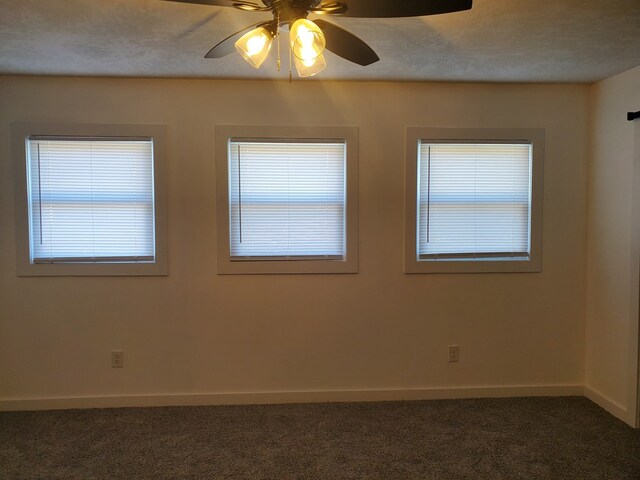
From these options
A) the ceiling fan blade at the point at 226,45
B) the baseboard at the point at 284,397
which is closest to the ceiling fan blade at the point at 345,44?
the ceiling fan blade at the point at 226,45

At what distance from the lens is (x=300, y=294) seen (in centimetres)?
289

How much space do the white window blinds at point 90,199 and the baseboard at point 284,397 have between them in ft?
3.48

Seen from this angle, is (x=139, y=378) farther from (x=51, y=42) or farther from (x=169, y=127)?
(x=51, y=42)

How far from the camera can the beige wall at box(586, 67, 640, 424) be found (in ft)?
8.44

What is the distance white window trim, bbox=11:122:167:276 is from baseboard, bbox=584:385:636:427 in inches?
135

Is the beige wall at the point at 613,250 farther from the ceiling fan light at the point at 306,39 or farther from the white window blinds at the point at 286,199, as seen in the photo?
the ceiling fan light at the point at 306,39

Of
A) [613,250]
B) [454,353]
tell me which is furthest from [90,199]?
[613,250]

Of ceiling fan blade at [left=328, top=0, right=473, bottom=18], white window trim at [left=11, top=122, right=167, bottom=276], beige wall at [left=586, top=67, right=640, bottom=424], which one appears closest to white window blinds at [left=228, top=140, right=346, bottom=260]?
white window trim at [left=11, top=122, right=167, bottom=276]

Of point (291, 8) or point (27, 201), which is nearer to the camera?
point (291, 8)

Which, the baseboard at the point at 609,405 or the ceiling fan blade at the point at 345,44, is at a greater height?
the ceiling fan blade at the point at 345,44

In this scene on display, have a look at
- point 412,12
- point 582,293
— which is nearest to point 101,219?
point 412,12

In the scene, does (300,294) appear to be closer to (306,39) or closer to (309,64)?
(309,64)

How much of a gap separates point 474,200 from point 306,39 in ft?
6.61

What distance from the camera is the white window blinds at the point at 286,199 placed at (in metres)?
2.83
